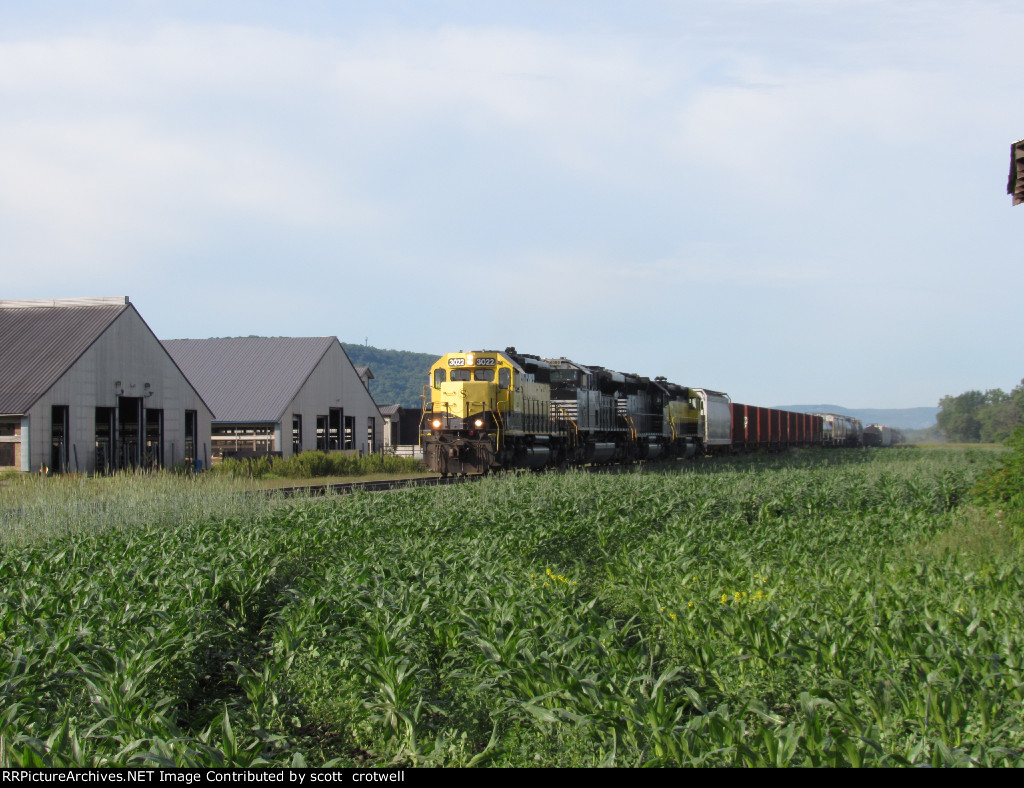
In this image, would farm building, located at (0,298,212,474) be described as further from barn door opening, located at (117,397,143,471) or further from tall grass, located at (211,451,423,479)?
tall grass, located at (211,451,423,479)

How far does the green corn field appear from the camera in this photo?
4984 mm

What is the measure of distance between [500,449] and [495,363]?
8.38 feet

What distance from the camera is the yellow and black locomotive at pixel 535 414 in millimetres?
26266

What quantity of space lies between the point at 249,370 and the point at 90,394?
56.3ft

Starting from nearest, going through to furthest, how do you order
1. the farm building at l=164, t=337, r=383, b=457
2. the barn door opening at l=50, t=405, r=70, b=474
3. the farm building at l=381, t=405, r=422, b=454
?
the barn door opening at l=50, t=405, r=70, b=474, the farm building at l=164, t=337, r=383, b=457, the farm building at l=381, t=405, r=422, b=454

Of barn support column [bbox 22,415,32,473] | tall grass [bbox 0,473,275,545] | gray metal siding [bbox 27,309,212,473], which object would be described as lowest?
tall grass [bbox 0,473,275,545]

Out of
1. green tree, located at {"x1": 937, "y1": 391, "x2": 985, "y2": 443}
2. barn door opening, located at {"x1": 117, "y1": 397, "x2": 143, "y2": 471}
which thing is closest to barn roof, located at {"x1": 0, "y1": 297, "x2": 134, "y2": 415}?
barn door opening, located at {"x1": 117, "y1": 397, "x2": 143, "y2": 471}

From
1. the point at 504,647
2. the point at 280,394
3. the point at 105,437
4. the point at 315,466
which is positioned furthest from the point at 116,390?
the point at 504,647

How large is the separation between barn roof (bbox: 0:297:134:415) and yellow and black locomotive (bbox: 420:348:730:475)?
1301 cm

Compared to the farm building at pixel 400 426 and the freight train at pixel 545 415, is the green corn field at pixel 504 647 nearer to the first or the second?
the freight train at pixel 545 415

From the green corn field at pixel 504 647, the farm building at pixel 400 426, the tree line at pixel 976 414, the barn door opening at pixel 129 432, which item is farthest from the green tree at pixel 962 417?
the green corn field at pixel 504 647

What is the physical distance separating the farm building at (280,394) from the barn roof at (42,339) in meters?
10.7

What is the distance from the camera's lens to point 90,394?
32.0 m
